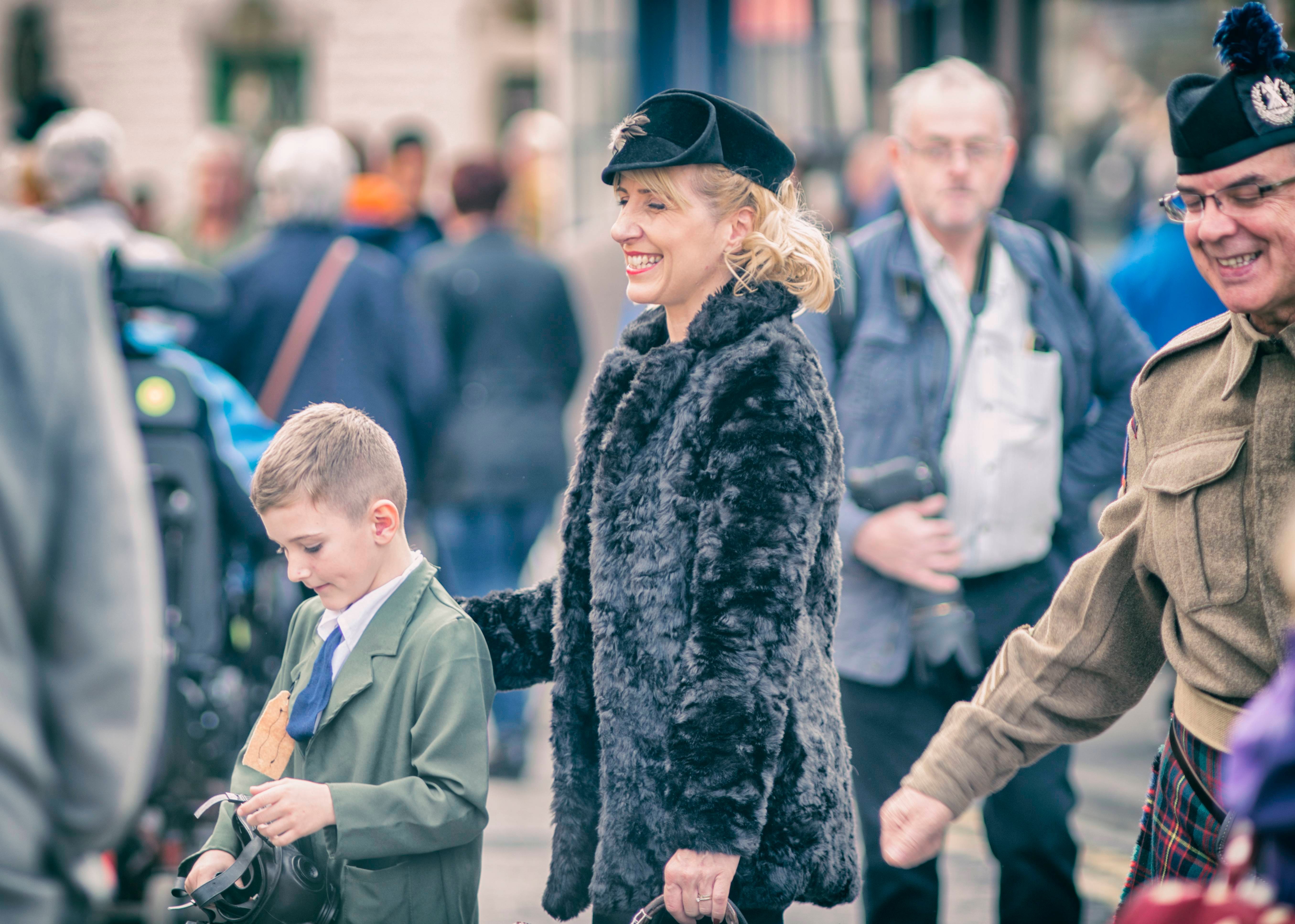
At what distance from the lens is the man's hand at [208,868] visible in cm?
234

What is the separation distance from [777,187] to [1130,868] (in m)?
1.34

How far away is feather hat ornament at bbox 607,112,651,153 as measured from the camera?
274 cm

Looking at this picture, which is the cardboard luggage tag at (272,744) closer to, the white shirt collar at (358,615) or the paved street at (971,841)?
the white shirt collar at (358,615)

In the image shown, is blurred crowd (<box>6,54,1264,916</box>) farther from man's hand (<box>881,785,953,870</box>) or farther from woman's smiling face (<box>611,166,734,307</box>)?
man's hand (<box>881,785,953,870</box>)

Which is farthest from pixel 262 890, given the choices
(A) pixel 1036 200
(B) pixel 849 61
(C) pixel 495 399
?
(B) pixel 849 61

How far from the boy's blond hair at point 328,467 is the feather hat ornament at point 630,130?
2.30ft

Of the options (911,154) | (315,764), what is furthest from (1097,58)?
(315,764)

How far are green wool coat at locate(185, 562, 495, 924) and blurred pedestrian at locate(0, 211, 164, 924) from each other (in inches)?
25.5

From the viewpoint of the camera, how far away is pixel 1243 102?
92.1 inches

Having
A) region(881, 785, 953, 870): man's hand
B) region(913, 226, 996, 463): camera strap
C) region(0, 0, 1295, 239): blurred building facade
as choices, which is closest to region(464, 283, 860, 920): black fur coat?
region(881, 785, 953, 870): man's hand

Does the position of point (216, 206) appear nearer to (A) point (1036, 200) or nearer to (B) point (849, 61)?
(A) point (1036, 200)

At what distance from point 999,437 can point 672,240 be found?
4.15 ft

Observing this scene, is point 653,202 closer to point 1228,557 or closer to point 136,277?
point 1228,557

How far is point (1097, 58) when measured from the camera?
49.6 feet
